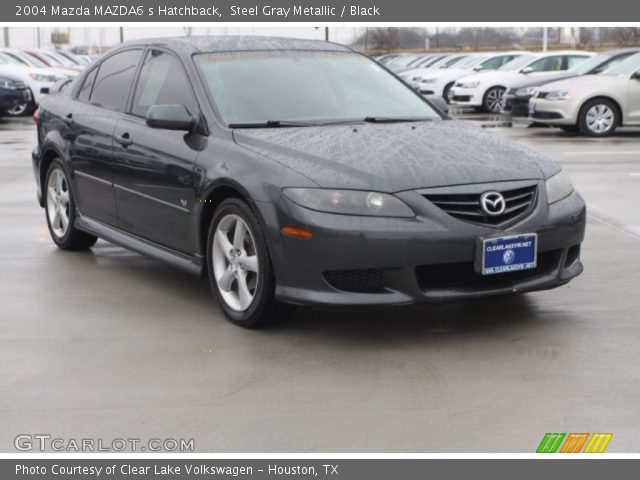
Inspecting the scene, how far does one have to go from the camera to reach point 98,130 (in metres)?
7.17

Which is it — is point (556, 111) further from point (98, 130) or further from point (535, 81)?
point (98, 130)

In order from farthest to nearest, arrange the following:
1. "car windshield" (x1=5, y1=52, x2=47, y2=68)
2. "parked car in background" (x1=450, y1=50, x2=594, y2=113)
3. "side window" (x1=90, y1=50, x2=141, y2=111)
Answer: "car windshield" (x1=5, y1=52, x2=47, y2=68), "parked car in background" (x1=450, y1=50, x2=594, y2=113), "side window" (x1=90, y1=50, x2=141, y2=111)

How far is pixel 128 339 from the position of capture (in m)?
5.62

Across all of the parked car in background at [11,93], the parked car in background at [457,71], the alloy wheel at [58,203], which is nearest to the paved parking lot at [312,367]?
the alloy wheel at [58,203]

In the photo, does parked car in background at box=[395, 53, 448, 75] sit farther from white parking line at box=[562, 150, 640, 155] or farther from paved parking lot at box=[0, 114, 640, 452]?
paved parking lot at box=[0, 114, 640, 452]

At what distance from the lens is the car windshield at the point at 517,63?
2691 cm

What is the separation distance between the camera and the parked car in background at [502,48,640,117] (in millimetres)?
19594

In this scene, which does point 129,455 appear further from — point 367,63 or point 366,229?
point 367,63

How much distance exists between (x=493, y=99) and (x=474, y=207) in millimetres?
21772

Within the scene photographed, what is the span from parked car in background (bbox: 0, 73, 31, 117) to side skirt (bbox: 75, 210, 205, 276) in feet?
53.7

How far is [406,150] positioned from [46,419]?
2.36m

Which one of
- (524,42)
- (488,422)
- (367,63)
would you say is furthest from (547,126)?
(524,42)

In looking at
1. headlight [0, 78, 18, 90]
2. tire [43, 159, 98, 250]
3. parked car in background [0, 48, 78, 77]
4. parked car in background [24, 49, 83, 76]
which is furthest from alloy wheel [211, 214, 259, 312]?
parked car in background [24, 49, 83, 76]
